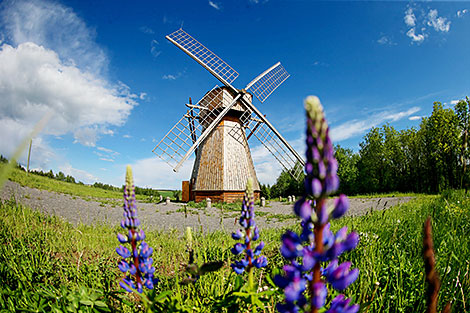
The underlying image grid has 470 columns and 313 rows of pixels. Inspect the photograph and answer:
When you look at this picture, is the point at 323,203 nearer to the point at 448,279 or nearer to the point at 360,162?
the point at 448,279

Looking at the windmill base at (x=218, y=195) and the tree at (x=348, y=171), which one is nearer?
the windmill base at (x=218, y=195)

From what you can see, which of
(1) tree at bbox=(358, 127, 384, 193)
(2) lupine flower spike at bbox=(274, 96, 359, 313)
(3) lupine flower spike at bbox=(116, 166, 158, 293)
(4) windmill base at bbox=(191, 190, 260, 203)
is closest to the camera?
(2) lupine flower spike at bbox=(274, 96, 359, 313)

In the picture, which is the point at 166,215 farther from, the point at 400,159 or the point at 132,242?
the point at 400,159

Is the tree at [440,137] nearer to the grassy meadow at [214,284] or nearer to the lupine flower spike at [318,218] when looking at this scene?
the grassy meadow at [214,284]

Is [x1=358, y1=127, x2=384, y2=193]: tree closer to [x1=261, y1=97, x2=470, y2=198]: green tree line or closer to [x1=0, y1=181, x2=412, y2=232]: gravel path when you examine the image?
[x1=261, y1=97, x2=470, y2=198]: green tree line

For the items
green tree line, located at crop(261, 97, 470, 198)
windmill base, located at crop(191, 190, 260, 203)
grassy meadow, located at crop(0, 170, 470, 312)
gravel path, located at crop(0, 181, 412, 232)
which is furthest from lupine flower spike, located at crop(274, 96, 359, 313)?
green tree line, located at crop(261, 97, 470, 198)

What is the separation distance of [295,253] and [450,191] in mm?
10297

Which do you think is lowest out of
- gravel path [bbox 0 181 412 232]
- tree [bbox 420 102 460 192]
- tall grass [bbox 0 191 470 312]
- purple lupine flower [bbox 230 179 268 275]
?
gravel path [bbox 0 181 412 232]

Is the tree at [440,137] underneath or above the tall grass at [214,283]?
above

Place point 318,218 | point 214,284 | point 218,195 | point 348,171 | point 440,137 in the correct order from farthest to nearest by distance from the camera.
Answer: point 348,171, point 440,137, point 218,195, point 214,284, point 318,218

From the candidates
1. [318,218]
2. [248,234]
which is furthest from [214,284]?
[318,218]

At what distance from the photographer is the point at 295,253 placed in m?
0.87

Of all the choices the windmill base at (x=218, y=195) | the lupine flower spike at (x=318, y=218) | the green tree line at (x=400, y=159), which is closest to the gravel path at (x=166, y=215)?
the windmill base at (x=218, y=195)

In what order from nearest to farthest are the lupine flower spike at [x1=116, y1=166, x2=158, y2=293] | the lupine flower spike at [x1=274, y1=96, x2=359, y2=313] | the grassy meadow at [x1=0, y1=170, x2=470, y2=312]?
1. the lupine flower spike at [x1=274, y1=96, x2=359, y2=313]
2. the lupine flower spike at [x1=116, y1=166, x2=158, y2=293]
3. the grassy meadow at [x1=0, y1=170, x2=470, y2=312]
